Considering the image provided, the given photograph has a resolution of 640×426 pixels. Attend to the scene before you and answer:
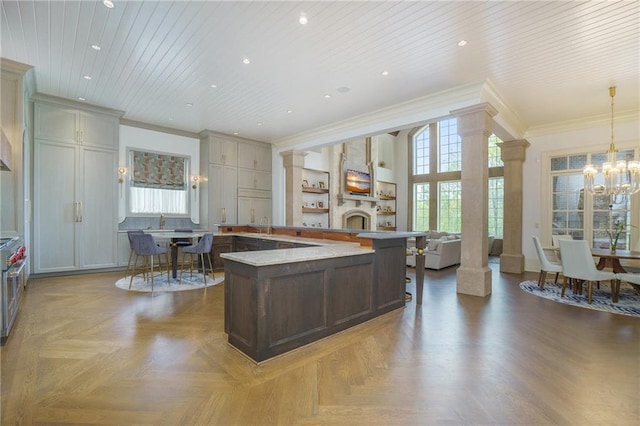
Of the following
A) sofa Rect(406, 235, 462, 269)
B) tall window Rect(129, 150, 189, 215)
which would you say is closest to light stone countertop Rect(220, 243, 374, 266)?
sofa Rect(406, 235, 462, 269)

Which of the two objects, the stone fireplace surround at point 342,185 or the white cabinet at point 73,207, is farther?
the stone fireplace surround at point 342,185

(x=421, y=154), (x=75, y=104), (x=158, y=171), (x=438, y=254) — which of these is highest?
(x=421, y=154)

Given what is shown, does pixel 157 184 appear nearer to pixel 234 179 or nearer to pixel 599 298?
pixel 234 179

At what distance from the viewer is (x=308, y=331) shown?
2709mm

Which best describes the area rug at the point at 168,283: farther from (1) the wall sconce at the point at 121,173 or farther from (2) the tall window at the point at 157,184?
(1) the wall sconce at the point at 121,173

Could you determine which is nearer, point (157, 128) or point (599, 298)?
point (599, 298)

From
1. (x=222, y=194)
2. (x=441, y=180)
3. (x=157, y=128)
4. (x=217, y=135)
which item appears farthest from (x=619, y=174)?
(x=157, y=128)

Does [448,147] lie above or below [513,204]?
above

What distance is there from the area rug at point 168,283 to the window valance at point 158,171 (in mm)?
2164

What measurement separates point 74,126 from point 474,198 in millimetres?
7110

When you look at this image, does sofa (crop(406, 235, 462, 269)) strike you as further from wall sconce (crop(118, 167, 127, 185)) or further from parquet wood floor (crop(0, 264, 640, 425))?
wall sconce (crop(118, 167, 127, 185))

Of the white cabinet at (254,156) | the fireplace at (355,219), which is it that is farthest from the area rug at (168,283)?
the fireplace at (355,219)

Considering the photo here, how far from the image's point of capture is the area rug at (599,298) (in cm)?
391

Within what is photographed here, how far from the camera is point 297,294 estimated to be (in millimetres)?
2615
